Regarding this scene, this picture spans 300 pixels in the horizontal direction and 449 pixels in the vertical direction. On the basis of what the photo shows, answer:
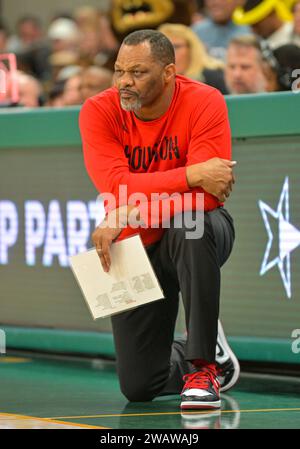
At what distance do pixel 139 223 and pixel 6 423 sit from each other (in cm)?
94

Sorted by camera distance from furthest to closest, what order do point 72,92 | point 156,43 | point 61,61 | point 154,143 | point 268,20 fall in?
1. point 61,61
2. point 72,92
3. point 268,20
4. point 154,143
5. point 156,43

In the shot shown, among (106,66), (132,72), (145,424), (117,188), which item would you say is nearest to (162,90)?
(132,72)

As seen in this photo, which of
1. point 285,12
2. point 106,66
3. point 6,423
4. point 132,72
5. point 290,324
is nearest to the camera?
point 6,423

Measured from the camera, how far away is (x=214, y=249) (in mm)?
4148

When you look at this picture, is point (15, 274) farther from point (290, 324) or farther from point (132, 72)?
point (132, 72)

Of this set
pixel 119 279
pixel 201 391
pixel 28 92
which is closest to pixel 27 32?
pixel 28 92

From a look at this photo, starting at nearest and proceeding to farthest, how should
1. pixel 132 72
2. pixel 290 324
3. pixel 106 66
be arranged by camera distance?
pixel 132 72 → pixel 290 324 → pixel 106 66

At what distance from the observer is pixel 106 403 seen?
14.8 feet

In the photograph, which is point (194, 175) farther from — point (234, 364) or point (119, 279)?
point (234, 364)

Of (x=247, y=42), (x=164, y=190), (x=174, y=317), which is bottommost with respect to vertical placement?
(x=174, y=317)

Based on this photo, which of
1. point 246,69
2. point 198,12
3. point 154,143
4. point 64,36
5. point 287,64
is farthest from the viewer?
point 64,36

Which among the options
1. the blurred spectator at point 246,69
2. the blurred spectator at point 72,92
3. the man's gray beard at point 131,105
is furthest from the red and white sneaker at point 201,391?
the blurred spectator at point 72,92

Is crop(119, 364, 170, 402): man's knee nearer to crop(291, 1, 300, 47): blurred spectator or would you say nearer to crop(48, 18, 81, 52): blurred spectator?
crop(291, 1, 300, 47): blurred spectator

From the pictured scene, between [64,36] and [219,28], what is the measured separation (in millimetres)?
2643
